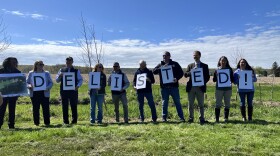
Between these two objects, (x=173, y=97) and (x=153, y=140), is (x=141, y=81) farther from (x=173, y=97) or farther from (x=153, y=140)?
(x=153, y=140)

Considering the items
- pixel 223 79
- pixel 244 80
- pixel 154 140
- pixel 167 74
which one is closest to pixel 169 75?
pixel 167 74

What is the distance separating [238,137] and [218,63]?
388 cm

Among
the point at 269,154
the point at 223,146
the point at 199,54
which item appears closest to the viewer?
the point at 269,154

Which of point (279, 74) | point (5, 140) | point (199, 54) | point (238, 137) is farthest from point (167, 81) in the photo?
point (279, 74)

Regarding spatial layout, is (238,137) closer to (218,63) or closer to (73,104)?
(218,63)

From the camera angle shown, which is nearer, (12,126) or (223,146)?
(223,146)

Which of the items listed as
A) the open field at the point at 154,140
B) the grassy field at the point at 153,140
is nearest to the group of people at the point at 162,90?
the open field at the point at 154,140

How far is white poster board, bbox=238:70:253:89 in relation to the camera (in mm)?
12746

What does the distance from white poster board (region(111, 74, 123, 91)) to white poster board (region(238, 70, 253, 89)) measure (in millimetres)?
4104

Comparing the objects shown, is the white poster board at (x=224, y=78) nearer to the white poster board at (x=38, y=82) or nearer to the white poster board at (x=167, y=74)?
the white poster board at (x=167, y=74)

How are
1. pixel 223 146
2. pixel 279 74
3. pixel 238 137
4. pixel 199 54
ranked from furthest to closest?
pixel 279 74 → pixel 199 54 → pixel 238 137 → pixel 223 146

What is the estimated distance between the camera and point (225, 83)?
496 inches

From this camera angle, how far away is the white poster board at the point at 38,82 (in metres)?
12.8

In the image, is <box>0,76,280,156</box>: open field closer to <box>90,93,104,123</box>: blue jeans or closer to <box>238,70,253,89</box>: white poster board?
<box>238,70,253,89</box>: white poster board
